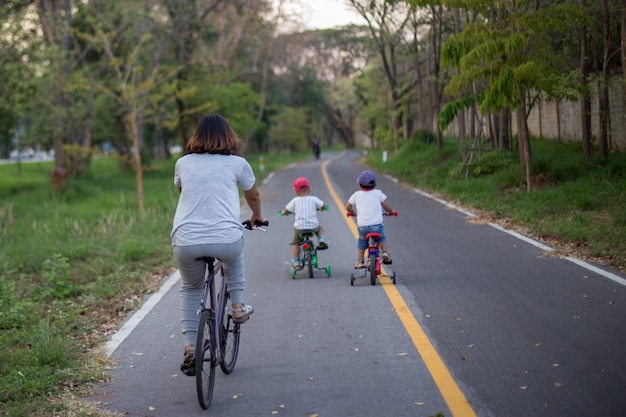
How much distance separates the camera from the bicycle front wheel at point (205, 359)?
5160 millimetres

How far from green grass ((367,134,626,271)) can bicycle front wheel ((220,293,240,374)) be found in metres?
5.69

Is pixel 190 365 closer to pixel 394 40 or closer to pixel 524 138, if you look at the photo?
pixel 524 138

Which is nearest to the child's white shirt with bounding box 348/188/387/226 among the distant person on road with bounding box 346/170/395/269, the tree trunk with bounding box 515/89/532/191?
the distant person on road with bounding box 346/170/395/269

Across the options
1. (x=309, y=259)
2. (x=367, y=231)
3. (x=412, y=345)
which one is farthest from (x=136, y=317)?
(x=412, y=345)

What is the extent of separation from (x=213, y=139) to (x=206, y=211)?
1.72ft

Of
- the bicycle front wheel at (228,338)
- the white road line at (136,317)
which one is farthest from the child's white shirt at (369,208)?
the bicycle front wheel at (228,338)

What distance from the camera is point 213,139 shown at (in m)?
5.59

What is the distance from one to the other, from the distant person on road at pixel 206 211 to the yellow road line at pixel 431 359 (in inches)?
64.5

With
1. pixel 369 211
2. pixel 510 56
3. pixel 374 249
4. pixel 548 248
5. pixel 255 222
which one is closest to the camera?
pixel 255 222

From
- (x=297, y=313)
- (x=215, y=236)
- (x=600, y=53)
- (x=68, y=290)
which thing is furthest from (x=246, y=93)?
(x=215, y=236)

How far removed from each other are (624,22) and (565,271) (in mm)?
6471

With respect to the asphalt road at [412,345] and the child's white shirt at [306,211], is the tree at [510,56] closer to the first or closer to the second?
the asphalt road at [412,345]

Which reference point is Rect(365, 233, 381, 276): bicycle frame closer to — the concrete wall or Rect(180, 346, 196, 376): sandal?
Rect(180, 346, 196, 376): sandal

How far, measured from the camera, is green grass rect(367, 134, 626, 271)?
12.0 m
